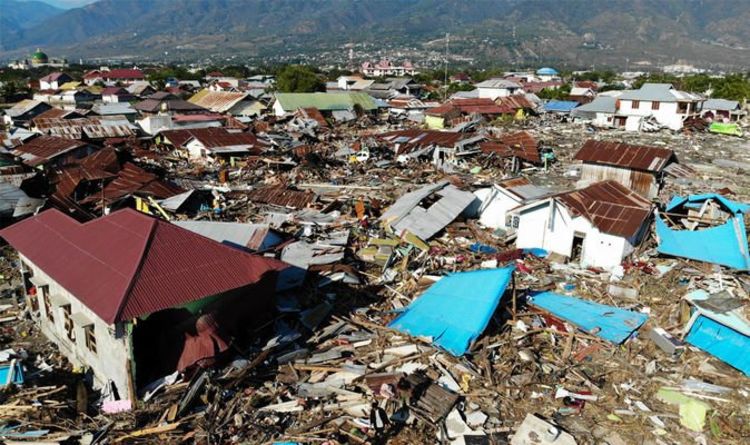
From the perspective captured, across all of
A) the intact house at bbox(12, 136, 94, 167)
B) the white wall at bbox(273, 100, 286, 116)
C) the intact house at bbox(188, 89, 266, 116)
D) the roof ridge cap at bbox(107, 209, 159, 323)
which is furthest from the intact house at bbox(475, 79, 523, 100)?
the roof ridge cap at bbox(107, 209, 159, 323)

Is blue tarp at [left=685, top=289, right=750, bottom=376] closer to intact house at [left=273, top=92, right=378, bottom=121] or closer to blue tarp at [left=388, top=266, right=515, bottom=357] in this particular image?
blue tarp at [left=388, top=266, right=515, bottom=357]

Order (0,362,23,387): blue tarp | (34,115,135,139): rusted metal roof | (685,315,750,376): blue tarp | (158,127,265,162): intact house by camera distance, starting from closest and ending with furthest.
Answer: (0,362,23,387): blue tarp → (685,315,750,376): blue tarp → (158,127,265,162): intact house → (34,115,135,139): rusted metal roof

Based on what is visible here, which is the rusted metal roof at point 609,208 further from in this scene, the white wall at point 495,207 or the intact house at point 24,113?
the intact house at point 24,113

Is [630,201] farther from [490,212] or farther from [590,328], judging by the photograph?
[590,328]

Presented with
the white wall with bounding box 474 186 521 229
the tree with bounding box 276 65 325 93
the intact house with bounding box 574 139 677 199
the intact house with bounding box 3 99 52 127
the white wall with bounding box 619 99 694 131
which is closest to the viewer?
the white wall with bounding box 474 186 521 229

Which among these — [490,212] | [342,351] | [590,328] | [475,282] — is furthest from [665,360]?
[490,212]

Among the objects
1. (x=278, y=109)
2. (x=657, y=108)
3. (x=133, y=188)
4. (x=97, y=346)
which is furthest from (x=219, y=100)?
(x=97, y=346)
